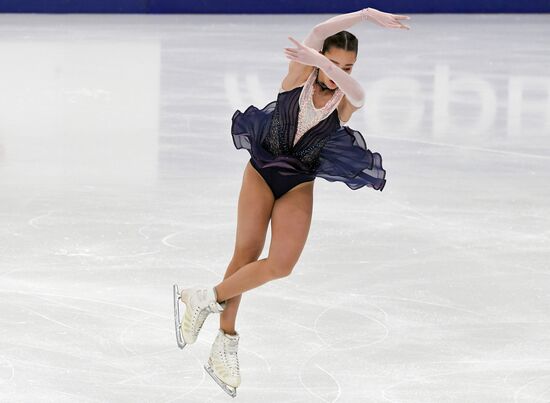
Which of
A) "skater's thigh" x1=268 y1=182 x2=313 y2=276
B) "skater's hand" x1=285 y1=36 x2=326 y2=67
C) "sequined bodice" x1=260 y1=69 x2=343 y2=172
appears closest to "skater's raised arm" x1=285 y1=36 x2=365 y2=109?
"skater's hand" x1=285 y1=36 x2=326 y2=67

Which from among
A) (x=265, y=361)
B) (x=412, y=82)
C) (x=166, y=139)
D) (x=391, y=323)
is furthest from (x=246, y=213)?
(x=412, y=82)

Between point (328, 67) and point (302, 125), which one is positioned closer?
point (328, 67)

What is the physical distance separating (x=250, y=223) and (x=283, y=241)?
171mm

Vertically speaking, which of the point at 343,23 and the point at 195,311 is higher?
the point at 343,23

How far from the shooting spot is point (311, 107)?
368 cm

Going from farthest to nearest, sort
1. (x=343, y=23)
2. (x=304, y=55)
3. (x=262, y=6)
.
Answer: (x=262, y=6) → (x=343, y=23) → (x=304, y=55)

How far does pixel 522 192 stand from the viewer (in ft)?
22.1

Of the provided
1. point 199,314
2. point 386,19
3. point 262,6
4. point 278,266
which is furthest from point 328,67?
point 262,6

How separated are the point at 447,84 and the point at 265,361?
7395 mm

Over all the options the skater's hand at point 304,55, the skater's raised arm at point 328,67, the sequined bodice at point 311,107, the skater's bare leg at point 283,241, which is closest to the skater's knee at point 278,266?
the skater's bare leg at point 283,241

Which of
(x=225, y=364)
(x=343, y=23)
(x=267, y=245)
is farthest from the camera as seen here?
(x=267, y=245)

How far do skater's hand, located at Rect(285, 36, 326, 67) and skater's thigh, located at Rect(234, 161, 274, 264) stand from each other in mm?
538

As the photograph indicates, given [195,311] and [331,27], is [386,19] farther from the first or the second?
[195,311]

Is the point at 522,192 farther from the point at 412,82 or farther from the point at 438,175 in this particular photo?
the point at 412,82
